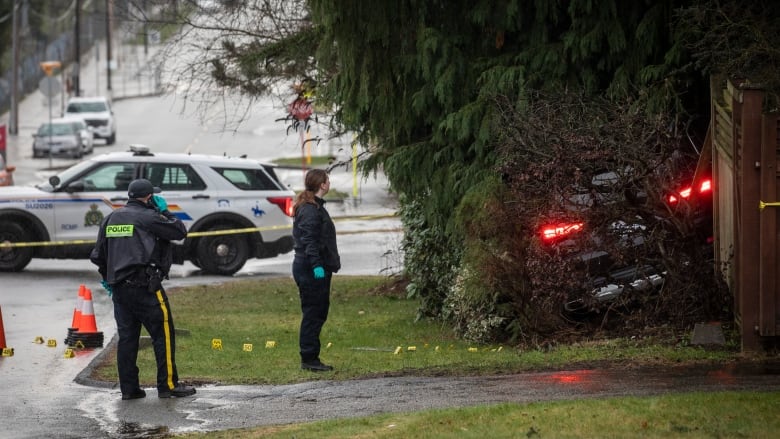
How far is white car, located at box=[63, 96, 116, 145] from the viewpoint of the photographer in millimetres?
48906

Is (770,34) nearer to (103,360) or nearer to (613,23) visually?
(613,23)

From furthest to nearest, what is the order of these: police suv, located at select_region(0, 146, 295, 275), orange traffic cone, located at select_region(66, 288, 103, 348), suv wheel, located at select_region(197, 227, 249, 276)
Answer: suv wheel, located at select_region(197, 227, 249, 276)
police suv, located at select_region(0, 146, 295, 275)
orange traffic cone, located at select_region(66, 288, 103, 348)

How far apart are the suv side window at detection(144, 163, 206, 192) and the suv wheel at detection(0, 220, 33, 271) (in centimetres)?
216

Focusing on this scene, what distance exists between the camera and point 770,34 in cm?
1046

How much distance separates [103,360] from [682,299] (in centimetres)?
526

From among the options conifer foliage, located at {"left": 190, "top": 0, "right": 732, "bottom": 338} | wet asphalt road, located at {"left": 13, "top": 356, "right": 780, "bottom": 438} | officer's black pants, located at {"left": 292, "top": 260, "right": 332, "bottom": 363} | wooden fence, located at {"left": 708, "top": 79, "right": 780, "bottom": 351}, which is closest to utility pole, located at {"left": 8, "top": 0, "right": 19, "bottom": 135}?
conifer foliage, located at {"left": 190, "top": 0, "right": 732, "bottom": 338}

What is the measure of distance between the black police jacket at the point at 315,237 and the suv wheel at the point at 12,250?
1002 cm

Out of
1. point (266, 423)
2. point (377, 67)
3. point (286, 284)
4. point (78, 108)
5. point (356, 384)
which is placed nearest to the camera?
point (266, 423)

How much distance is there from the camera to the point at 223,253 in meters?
20.0

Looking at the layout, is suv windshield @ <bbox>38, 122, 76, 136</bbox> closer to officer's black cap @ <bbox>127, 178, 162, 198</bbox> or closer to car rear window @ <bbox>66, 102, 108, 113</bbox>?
car rear window @ <bbox>66, 102, 108, 113</bbox>

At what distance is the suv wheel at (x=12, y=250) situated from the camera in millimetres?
19188

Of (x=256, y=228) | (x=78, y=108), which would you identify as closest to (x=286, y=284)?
(x=256, y=228)

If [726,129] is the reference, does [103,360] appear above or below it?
below

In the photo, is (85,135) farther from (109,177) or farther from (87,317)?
(87,317)
